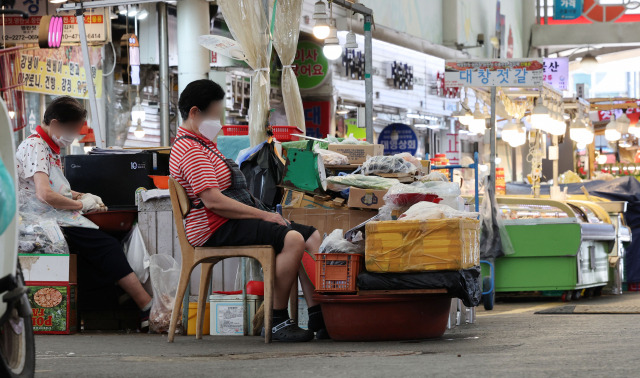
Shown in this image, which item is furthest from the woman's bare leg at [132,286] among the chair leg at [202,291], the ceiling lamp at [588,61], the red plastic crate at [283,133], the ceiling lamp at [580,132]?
the ceiling lamp at [588,61]

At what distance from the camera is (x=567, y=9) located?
38.5 metres

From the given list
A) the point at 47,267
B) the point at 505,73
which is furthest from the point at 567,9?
the point at 47,267

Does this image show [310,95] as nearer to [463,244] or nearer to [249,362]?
[463,244]

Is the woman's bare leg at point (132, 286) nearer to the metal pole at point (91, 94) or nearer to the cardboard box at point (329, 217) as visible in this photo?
the cardboard box at point (329, 217)

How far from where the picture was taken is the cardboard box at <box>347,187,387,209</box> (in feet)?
25.0

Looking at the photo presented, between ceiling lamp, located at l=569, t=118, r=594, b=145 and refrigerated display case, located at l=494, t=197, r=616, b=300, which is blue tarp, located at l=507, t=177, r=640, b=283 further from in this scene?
refrigerated display case, located at l=494, t=197, r=616, b=300

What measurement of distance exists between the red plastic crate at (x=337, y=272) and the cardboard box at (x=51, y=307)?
2.21 m

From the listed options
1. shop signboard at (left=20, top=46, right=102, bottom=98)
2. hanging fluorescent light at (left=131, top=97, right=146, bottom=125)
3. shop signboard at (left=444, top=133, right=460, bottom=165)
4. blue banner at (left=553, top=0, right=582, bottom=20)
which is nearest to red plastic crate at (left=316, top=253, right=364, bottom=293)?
shop signboard at (left=20, top=46, right=102, bottom=98)

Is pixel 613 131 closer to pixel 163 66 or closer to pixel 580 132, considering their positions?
pixel 580 132

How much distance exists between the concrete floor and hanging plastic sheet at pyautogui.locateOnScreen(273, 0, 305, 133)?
3.09 meters

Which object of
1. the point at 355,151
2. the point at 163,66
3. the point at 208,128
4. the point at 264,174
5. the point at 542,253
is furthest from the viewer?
the point at 163,66

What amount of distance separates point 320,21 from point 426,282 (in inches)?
294

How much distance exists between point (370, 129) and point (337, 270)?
572 cm

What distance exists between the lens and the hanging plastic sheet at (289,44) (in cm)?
1009
